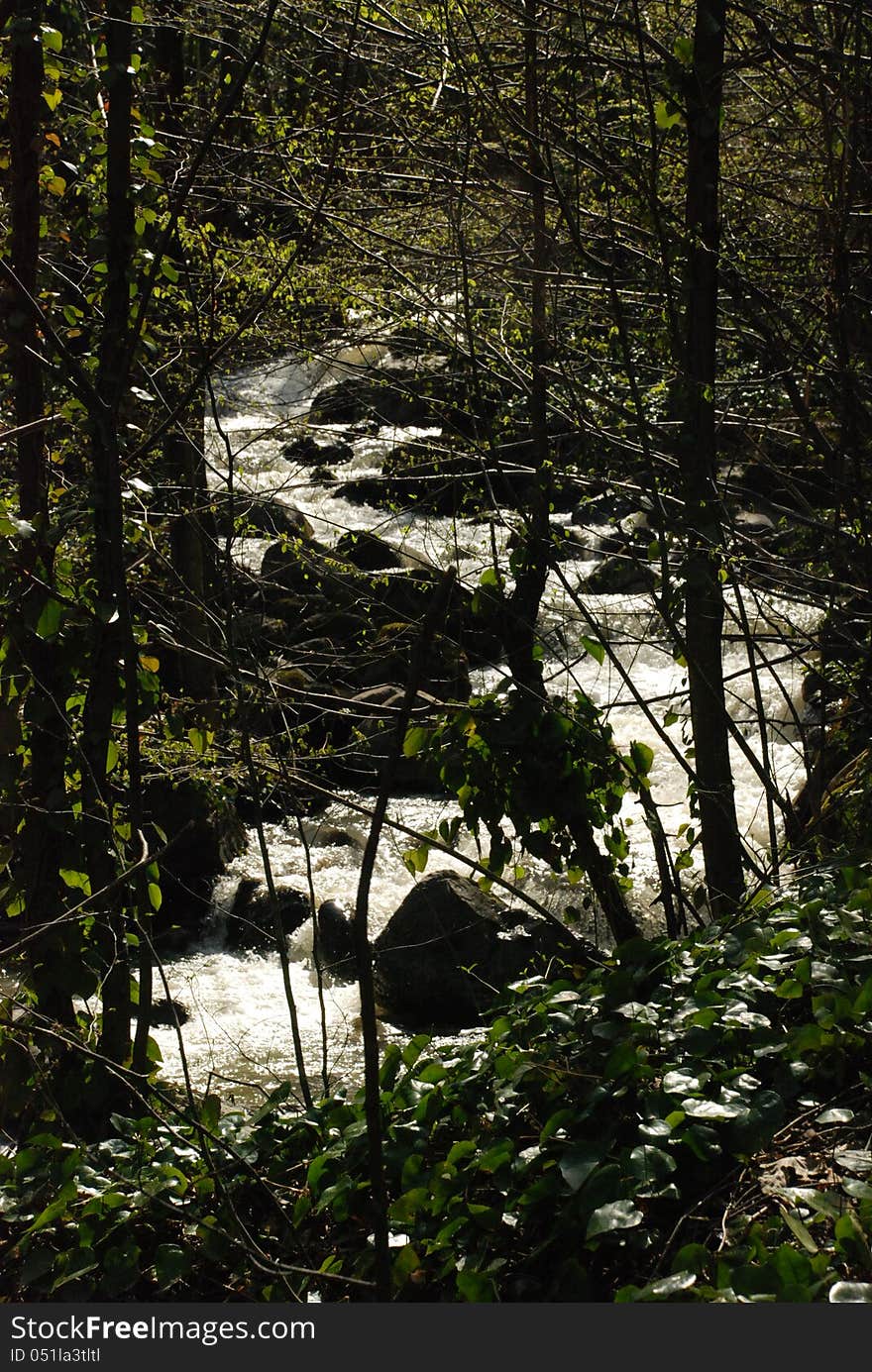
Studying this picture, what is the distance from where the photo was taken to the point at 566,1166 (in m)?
2.27

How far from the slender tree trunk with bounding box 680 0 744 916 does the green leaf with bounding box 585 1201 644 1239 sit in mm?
2317

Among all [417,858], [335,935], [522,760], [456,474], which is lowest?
[335,935]

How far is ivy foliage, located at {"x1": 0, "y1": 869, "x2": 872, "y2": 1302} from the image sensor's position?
2213mm

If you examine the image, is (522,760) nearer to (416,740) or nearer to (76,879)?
(416,740)

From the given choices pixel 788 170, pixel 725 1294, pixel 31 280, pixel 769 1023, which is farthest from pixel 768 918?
pixel 788 170

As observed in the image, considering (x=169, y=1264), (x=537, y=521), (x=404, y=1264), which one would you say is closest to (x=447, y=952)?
(x=537, y=521)

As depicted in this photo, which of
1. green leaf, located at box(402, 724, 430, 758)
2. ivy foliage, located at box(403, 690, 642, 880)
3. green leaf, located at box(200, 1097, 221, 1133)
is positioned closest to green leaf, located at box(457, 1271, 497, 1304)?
green leaf, located at box(200, 1097, 221, 1133)

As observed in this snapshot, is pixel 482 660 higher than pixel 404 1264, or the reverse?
pixel 482 660

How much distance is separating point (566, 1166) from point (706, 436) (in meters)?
2.93

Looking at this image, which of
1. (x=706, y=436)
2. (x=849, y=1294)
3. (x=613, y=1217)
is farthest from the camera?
(x=706, y=436)

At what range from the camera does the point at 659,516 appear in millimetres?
4121

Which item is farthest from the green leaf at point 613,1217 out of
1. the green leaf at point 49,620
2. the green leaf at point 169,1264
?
the green leaf at point 49,620

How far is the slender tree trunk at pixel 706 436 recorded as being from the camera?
4391 millimetres

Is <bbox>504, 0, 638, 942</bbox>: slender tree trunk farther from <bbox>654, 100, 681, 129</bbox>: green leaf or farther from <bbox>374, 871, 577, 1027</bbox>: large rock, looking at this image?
<bbox>374, 871, 577, 1027</bbox>: large rock
